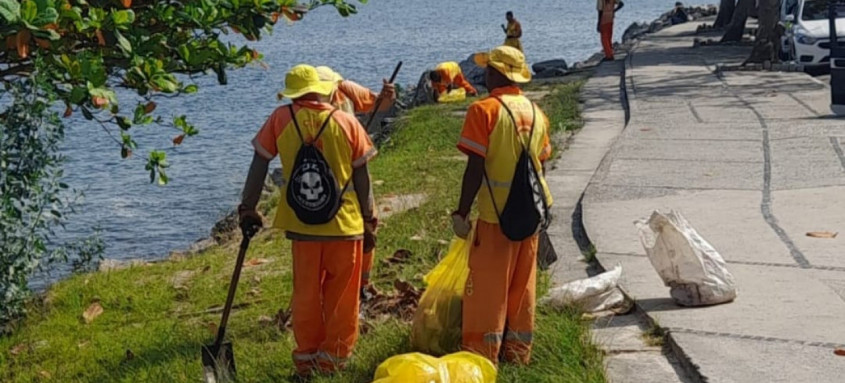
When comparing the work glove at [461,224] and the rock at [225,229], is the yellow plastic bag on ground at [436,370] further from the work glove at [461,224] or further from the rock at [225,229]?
the rock at [225,229]

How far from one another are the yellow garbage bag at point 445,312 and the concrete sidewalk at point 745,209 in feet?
3.43

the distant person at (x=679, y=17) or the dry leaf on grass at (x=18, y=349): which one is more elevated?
the dry leaf on grass at (x=18, y=349)

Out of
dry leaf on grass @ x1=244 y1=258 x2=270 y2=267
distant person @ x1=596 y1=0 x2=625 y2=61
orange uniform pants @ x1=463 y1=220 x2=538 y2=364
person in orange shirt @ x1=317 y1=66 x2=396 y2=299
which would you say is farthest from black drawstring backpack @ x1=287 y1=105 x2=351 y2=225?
distant person @ x1=596 y1=0 x2=625 y2=61

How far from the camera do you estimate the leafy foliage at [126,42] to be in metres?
4.66

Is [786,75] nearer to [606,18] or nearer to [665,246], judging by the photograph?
[606,18]

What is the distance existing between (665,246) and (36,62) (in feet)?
10.8

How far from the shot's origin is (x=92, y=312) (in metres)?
8.84

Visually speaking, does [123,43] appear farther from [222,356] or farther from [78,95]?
[222,356]

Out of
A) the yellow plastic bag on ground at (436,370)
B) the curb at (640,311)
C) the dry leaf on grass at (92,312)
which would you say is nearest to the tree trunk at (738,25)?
the curb at (640,311)

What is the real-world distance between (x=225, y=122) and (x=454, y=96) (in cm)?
708

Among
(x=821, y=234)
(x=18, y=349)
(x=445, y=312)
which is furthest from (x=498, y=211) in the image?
(x=18, y=349)

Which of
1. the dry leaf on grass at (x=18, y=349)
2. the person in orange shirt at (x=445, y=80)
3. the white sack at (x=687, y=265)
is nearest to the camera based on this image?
the white sack at (x=687, y=265)

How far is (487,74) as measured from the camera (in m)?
6.06

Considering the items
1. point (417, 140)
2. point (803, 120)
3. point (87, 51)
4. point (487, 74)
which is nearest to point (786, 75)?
point (803, 120)
